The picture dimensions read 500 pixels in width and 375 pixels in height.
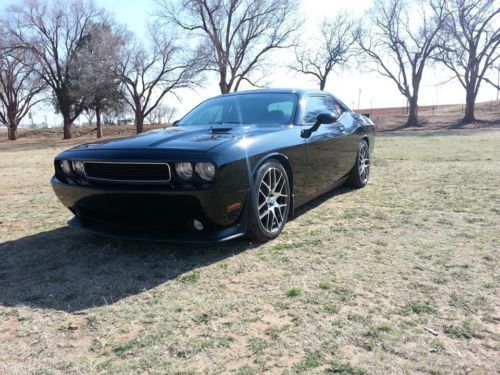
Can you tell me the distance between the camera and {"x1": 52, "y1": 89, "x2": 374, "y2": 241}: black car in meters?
2.79

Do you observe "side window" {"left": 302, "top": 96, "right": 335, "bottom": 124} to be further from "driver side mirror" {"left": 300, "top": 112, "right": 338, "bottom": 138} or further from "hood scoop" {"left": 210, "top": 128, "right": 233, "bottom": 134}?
"hood scoop" {"left": 210, "top": 128, "right": 233, "bottom": 134}


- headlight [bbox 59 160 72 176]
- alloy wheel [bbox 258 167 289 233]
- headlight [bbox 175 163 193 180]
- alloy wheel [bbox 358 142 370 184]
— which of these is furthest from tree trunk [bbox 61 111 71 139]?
A: headlight [bbox 175 163 193 180]

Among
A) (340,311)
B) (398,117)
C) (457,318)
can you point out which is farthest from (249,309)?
(398,117)

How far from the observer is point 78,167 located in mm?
3166

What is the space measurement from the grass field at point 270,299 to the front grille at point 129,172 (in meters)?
0.59

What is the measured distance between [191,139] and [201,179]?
472 mm

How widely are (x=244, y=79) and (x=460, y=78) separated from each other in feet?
52.1

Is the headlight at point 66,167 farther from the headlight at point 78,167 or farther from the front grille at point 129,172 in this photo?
the front grille at point 129,172

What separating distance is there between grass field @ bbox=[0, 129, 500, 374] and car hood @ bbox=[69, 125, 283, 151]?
795 mm

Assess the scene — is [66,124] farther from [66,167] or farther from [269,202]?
[269,202]

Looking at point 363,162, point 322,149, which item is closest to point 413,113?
point 363,162

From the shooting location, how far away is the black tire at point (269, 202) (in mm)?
3143

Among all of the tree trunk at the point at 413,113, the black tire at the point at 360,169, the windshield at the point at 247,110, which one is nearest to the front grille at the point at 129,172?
the windshield at the point at 247,110

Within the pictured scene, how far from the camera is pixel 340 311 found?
2215 millimetres
